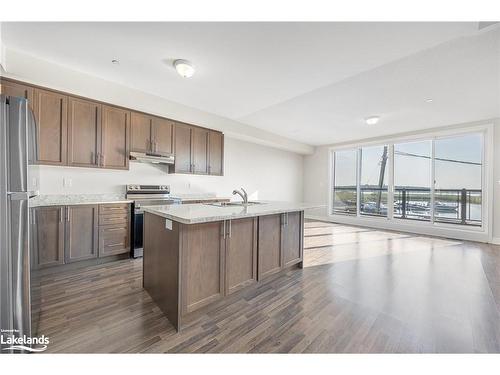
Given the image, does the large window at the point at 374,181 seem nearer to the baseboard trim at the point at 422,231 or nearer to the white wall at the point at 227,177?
the baseboard trim at the point at 422,231

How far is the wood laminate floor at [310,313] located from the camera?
4.91 feet

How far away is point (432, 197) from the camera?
5113 millimetres

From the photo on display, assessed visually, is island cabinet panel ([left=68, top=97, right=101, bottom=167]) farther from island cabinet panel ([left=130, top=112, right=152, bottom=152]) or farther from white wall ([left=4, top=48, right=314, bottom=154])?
island cabinet panel ([left=130, top=112, right=152, bottom=152])

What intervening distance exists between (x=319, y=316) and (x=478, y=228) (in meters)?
5.16

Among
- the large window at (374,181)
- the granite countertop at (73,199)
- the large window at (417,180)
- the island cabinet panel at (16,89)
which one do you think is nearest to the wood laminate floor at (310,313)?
the granite countertop at (73,199)

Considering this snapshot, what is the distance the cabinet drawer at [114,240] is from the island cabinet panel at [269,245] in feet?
7.16

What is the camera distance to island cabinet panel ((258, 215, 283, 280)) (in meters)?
2.31

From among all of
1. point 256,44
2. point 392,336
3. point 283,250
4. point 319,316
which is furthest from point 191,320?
point 256,44

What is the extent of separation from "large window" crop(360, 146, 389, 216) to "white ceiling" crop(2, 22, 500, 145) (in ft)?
7.24

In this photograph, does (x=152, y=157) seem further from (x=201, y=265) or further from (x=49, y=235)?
(x=201, y=265)

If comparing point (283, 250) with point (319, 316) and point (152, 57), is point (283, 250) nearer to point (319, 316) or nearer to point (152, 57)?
point (319, 316)

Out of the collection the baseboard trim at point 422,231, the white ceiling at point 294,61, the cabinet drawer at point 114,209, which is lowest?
the baseboard trim at point 422,231

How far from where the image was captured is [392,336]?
5.22 feet

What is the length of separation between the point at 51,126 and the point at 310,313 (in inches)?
145
